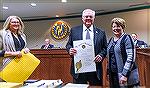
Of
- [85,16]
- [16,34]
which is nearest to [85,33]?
[85,16]

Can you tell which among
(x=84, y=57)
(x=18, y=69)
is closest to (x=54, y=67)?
(x=84, y=57)

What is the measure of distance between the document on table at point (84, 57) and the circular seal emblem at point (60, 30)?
28.4 ft

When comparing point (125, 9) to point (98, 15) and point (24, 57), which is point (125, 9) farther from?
point (24, 57)

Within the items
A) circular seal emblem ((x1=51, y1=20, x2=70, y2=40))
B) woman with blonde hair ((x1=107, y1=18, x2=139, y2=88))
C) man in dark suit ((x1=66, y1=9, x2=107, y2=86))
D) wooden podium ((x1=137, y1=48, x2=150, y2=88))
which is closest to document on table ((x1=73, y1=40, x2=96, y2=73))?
man in dark suit ((x1=66, y1=9, x2=107, y2=86))

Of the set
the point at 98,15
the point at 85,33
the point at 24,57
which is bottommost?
the point at 24,57

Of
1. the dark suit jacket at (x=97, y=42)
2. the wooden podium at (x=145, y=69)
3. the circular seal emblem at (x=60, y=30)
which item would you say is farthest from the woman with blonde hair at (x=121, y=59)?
the circular seal emblem at (x=60, y=30)

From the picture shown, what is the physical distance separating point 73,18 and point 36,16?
1635 millimetres

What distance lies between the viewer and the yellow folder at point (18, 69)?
5.57 ft

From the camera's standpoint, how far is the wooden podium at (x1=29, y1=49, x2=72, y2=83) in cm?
550

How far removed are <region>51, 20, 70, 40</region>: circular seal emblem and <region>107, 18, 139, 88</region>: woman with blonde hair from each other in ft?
27.6

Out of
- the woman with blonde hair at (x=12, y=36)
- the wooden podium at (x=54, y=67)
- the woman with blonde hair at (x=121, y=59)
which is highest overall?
the woman with blonde hair at (x=12, y=36)

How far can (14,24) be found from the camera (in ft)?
7.25

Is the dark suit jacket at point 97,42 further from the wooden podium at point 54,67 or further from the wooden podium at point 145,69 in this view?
the wooden podium at point 54,67

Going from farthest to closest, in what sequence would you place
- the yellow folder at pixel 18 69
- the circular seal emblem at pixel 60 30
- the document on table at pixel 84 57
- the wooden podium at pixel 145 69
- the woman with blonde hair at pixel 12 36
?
the circular seal emblem at pixel 60 30
the wooden podium at pixel 145 69
the woman with blonde hair at pixel 12 36
the document on table at pixel 84 57
the yellow folder at pixel 18 69
